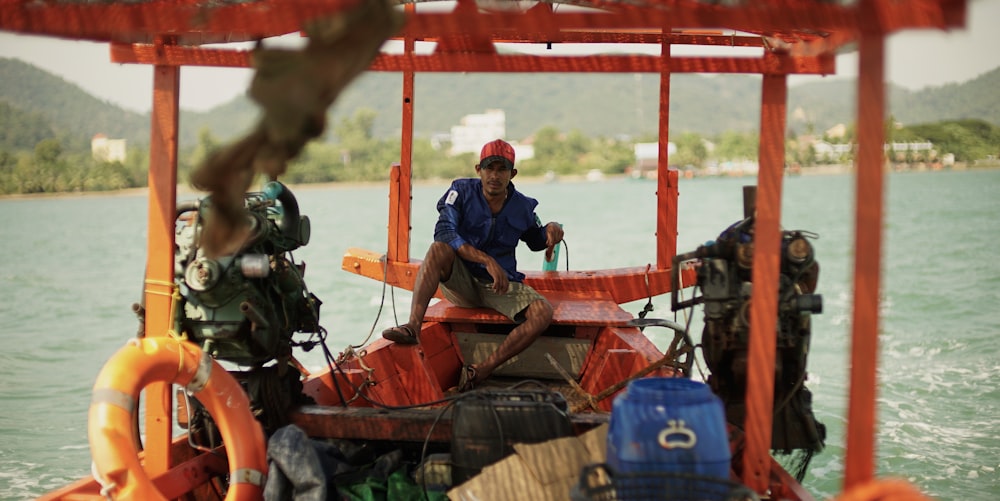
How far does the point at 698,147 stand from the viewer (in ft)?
342

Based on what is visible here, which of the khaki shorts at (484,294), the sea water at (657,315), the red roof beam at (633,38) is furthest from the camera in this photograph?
the sea water at (657,315)

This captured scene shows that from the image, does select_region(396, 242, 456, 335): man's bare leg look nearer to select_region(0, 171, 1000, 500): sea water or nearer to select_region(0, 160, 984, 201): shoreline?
select_region(0, 171, 1000, 500): sea water

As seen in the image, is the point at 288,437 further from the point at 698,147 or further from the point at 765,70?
the point at 698,147

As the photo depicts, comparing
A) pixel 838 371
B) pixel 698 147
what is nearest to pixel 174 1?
pixel 838 371

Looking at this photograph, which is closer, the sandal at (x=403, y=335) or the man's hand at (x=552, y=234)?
the sandal at (x=403, y=335)

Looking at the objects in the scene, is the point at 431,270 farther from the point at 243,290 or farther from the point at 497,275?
the point at 243,290

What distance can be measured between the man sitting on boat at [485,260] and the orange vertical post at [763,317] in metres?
2.26

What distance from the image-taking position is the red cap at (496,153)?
605 centimetres

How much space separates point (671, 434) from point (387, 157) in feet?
235

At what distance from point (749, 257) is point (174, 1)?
7.62 feet

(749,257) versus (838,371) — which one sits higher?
(749,257)

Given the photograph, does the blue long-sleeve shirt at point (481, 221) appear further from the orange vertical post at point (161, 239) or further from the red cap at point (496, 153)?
the orange vertical post at point (161, 239)

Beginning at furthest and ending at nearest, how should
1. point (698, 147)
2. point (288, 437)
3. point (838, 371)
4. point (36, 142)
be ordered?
point (698, 147)
point (36, 142)
point (838, 371)
point (288, 437)

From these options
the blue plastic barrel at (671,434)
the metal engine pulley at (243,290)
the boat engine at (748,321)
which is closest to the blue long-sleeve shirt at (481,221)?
the metal engine pulley at (243,290)
